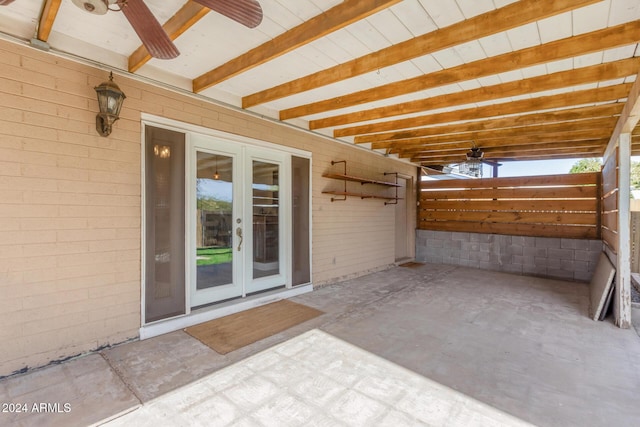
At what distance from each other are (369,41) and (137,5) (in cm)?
166

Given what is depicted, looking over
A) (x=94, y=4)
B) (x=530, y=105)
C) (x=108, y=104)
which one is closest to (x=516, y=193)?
(x=530, y=105)

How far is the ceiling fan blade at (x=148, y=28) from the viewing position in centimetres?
153

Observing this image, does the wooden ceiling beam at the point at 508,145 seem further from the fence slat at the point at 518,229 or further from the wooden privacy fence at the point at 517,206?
the fence slat at the point at 518,229

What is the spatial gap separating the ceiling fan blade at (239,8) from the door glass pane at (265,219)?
259cm

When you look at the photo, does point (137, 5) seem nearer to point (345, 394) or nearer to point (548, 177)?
point (345, 394)

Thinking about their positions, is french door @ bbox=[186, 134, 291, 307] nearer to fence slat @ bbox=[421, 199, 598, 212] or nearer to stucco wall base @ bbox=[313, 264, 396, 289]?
stucco wall base @ bbox=[313, 264, 396, 289]

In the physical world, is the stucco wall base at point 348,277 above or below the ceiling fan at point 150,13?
below

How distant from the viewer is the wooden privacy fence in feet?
19.2

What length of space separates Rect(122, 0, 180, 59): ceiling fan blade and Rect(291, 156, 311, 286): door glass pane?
2.80m

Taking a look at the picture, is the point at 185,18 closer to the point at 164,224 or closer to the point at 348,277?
the point at 164,224

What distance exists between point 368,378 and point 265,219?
2592 millimetres

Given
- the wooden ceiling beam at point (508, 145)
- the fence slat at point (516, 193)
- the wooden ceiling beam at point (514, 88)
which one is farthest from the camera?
the fence slat at point (516, 193)

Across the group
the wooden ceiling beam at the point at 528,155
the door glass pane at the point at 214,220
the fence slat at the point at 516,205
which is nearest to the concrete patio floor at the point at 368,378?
the door glass pane at the point at 214,220

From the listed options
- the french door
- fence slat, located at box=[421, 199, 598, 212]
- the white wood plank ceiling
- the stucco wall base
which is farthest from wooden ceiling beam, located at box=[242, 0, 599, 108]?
fence slat, located at box=[421, 199, 598, 212]
